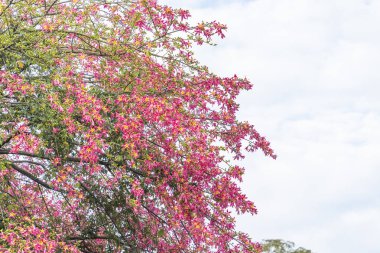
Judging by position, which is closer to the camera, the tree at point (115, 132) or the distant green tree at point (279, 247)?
the tree at point (115, 132)

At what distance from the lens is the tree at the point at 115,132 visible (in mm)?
9758

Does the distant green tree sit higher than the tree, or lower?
higher

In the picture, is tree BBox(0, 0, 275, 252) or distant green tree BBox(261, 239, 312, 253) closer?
tree BBox(0, 0, 275, 252)

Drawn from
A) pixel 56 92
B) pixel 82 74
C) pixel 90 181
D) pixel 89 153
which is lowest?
pixel 89 153

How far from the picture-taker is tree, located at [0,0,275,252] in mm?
9758

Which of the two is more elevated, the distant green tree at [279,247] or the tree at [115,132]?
the distant green tree at [279,247]

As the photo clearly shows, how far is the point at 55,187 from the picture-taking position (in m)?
10.2

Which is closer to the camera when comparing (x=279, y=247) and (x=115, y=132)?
(x=115, y=132)

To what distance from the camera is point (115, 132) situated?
10062 millimetres

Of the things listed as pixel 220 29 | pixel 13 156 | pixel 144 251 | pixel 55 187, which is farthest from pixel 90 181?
pixel 220 29

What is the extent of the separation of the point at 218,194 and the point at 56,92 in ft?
10.2

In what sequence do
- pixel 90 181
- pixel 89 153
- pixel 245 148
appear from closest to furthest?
pixel 89 153 → pixel 90 181 → pixel 245 148

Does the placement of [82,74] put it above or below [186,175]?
above

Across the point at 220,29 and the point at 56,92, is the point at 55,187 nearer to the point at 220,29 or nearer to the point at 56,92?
the point at 56,92
